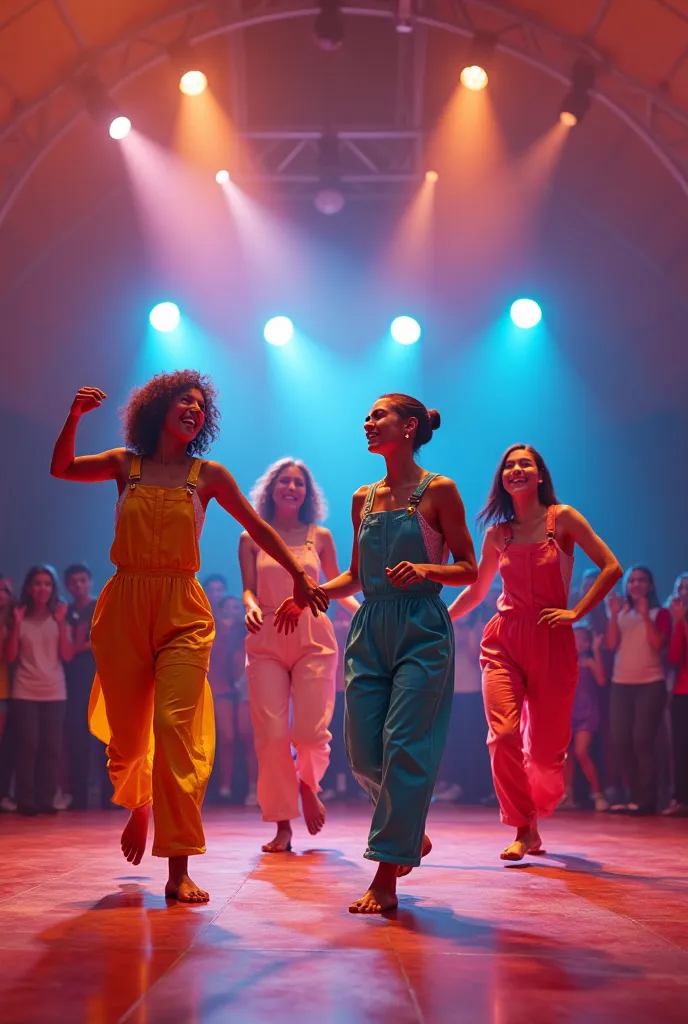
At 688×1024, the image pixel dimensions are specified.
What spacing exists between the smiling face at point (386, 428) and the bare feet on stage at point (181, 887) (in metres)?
1.70

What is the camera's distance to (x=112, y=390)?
13.0 meters

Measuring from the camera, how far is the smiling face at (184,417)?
13.3ft

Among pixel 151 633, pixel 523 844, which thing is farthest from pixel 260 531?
pixel 523 844

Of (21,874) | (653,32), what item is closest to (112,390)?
(653,32)

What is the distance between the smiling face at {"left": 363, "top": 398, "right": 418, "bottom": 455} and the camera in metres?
4.02

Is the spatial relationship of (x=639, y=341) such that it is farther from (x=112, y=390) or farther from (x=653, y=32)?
(x=112, y=390)

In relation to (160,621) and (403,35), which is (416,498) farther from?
(403,35)

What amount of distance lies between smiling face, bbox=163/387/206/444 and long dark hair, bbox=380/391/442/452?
76 cm

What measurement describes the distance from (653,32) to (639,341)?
4007 millimetres

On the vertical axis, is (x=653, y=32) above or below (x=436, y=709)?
above

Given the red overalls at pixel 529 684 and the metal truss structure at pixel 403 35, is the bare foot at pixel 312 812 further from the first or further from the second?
the metal truss structure at pixel 403 35

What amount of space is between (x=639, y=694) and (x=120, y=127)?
7.95 meters

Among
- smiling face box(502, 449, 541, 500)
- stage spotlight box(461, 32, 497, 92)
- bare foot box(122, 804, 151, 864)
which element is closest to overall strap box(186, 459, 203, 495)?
bare foot box(122, 804, 151, 864)

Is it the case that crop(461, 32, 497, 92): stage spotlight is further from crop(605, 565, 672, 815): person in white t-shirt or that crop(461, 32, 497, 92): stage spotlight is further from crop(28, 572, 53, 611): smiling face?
crop(28, 572, 53, 611): smiling face
